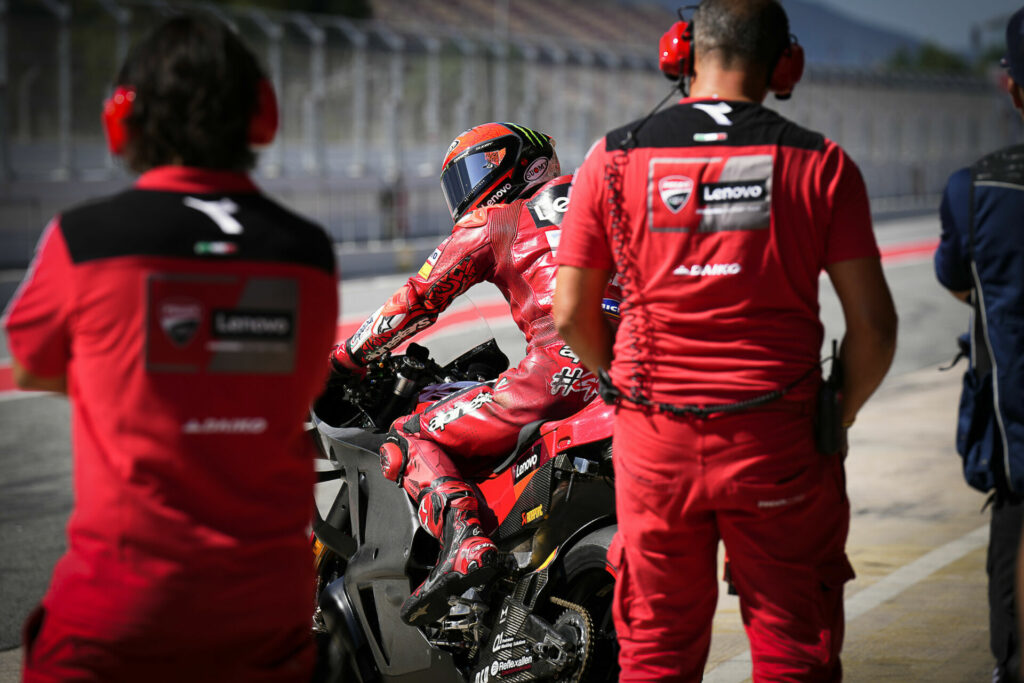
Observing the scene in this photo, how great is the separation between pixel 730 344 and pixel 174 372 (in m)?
1.29

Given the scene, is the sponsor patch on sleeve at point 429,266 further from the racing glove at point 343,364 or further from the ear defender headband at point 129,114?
the ear defender headband at point 129,114

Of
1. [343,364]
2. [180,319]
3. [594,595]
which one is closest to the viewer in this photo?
[180,319]

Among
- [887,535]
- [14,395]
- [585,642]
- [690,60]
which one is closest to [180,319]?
[690,60]

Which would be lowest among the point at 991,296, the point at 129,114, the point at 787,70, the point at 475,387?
the point at 475,387

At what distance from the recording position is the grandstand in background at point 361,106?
20.7 metres

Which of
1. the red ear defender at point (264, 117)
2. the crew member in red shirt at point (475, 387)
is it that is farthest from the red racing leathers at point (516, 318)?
the red ear defender at point (264, 117)

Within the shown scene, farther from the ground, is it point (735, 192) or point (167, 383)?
point (735, 192)

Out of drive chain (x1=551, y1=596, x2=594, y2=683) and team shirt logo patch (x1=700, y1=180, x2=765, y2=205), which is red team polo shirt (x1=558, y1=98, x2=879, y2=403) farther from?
drive chain (x1=551, y1=596, x2=594, y2=683)

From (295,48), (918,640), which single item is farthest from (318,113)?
(918,640)

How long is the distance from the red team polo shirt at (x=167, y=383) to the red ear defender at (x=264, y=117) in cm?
14

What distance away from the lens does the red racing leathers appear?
13.4ft

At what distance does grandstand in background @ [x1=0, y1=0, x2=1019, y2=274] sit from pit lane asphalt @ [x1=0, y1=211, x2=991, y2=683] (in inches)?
315

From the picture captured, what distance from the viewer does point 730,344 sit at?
10.1ft

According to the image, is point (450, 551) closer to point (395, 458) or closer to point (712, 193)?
point (395, 458)
